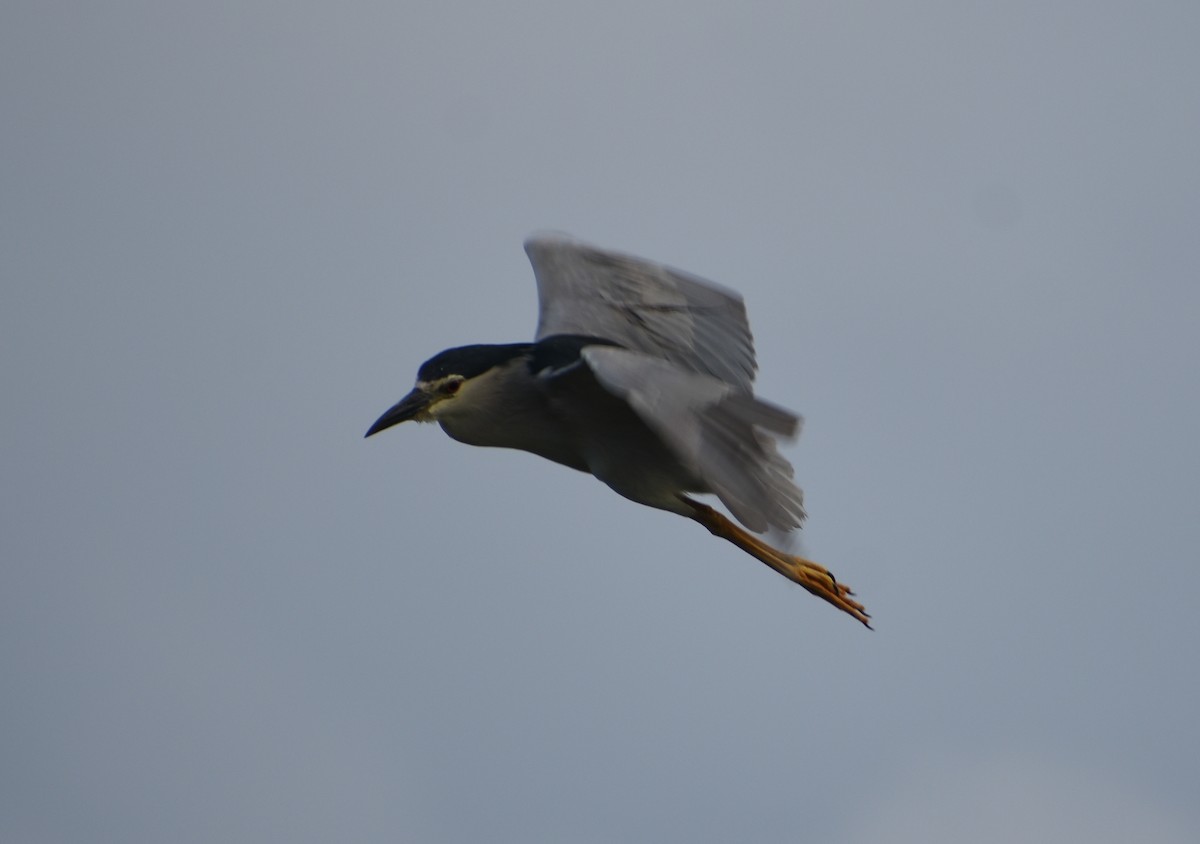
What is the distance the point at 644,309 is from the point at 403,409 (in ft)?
6.16

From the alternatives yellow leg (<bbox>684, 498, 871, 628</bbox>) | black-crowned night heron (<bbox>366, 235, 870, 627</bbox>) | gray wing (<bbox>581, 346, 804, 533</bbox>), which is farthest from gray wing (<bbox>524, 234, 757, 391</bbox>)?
gray wing (<bbox>581, 346, 804, 533</bbox>)

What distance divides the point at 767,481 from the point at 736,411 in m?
0.64

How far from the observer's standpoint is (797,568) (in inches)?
350

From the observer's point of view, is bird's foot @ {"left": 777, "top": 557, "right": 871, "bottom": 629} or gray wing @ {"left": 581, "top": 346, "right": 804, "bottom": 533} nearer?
gray wing @ {"left": 581, "top": 346, "right": 804, "bottom": 533}

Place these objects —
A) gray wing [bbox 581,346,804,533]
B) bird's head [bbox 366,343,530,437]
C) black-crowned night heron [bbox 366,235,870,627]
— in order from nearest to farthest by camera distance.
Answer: gray wing [bbox 581,346,804,533], black-crowned night heron [bbox 366,235,870,627], bird's head [bbox 366,343,530,437]

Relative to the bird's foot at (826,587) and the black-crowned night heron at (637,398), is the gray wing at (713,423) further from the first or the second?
the bird's foot at (826,587)

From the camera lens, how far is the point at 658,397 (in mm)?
6430

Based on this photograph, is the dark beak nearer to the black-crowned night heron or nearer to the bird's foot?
the black-crowned night heron

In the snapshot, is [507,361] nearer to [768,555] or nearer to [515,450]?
[515,450]

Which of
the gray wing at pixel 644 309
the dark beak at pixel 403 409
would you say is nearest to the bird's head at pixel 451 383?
the dark beak at pixel 403 409

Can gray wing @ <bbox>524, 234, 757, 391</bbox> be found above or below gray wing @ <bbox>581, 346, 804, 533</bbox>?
above

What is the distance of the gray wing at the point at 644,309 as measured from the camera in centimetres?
905

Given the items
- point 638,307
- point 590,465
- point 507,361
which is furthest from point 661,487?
point 638,307

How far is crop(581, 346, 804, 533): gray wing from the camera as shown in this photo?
247 inches
